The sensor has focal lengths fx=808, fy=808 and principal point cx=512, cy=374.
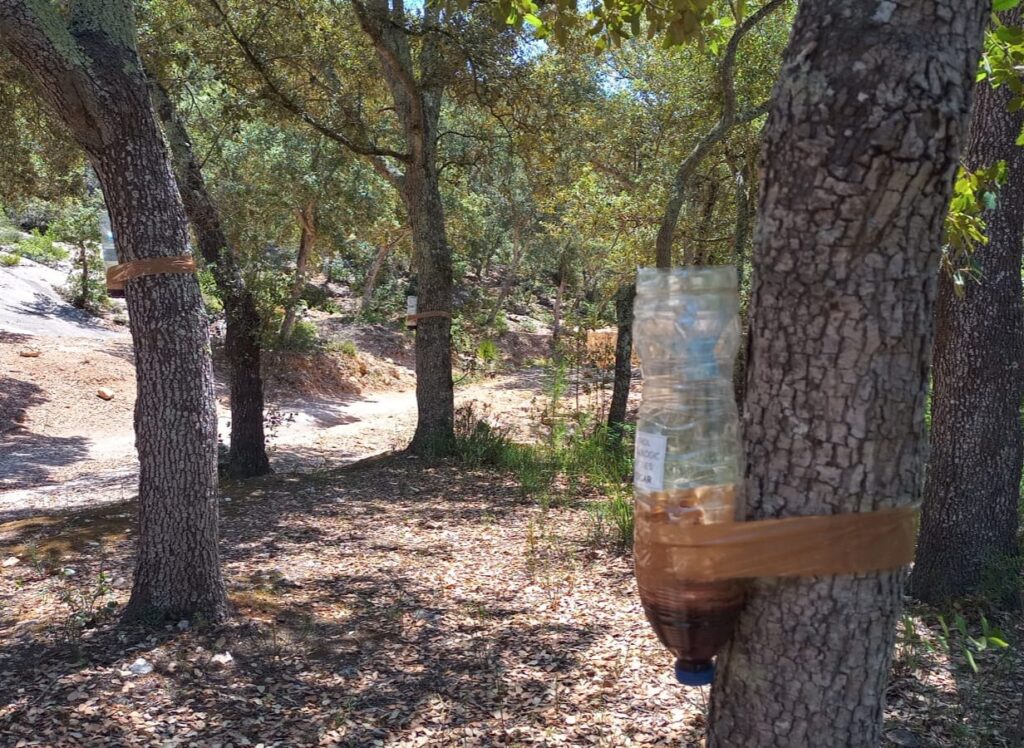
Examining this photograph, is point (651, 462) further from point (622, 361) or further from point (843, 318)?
point (622, 361)

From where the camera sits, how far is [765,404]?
1.56m

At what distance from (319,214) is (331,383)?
3942mm

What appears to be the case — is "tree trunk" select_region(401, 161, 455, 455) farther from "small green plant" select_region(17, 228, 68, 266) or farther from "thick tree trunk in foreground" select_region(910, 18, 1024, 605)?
"small green plant" select_region(17, 228, 68, 266)

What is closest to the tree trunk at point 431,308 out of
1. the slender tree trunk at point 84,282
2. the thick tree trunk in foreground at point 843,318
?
the thick tree trunk in foreground at point 843,318

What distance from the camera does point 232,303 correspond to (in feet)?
26.8

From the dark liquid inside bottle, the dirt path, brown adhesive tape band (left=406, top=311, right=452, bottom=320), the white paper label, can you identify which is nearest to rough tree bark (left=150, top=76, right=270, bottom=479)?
the dirt path

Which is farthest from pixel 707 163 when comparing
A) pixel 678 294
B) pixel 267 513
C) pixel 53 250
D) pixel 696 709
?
pixel 53 250

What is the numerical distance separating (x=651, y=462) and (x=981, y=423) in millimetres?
3177

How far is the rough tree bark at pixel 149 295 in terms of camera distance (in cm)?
335

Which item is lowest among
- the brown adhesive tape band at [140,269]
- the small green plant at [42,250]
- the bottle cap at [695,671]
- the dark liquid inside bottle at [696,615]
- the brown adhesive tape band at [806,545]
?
the bottle cap at [695,671]

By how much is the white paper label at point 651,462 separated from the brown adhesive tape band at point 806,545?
0.42ft

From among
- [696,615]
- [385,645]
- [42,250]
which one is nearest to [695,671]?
[696,615]

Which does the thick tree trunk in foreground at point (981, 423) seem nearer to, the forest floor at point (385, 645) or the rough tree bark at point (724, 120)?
the forest floor at point (385, 645)

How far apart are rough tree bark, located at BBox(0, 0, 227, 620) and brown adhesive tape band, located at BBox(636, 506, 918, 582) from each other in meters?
2.87
